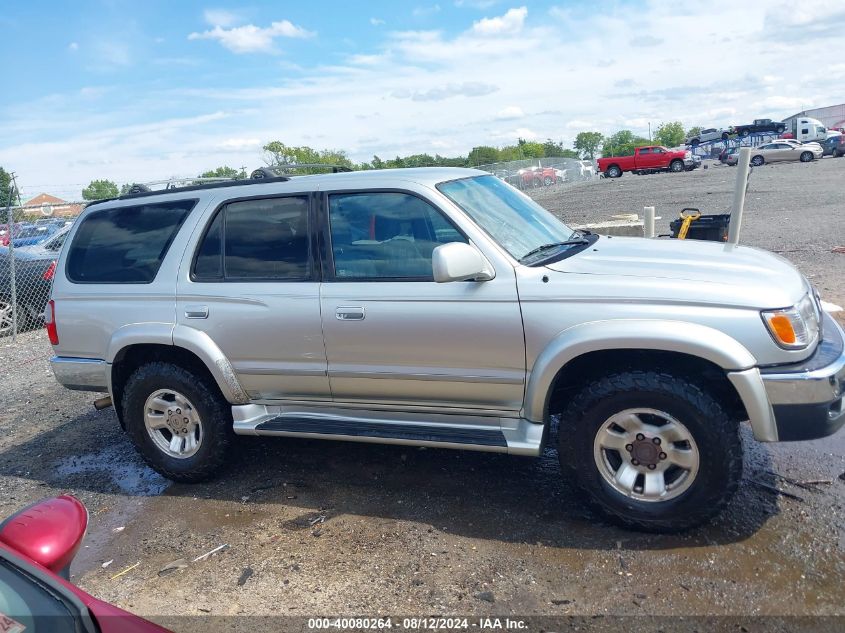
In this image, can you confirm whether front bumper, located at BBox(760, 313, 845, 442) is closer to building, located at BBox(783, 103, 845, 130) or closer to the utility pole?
the utility pole

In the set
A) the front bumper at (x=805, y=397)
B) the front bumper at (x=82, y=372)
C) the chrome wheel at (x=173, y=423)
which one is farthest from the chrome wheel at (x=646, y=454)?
the front bumper at (x=82, y=372)

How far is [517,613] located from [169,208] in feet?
11.2

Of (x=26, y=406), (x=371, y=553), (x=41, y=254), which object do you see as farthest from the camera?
(x=41, y=254)

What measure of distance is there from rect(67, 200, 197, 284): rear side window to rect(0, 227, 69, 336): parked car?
626cm

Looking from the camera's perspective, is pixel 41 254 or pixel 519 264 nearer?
pixel 519 264

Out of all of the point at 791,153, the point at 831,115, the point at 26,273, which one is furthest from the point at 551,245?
the point at 831,115

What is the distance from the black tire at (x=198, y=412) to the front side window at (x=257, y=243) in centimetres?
68

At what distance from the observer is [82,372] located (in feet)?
15.7

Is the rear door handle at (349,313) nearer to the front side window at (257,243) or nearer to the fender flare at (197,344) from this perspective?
the front side window at (257,243)

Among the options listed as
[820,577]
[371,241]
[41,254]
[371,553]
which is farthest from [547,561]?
Answer: [41,254]

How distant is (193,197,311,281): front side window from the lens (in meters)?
4.31

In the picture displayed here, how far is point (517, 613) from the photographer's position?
3.09 meters

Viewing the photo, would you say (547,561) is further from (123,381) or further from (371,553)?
(123,381)

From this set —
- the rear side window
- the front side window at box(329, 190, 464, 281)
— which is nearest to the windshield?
the front side window at box(329, 190, 464, 281)
